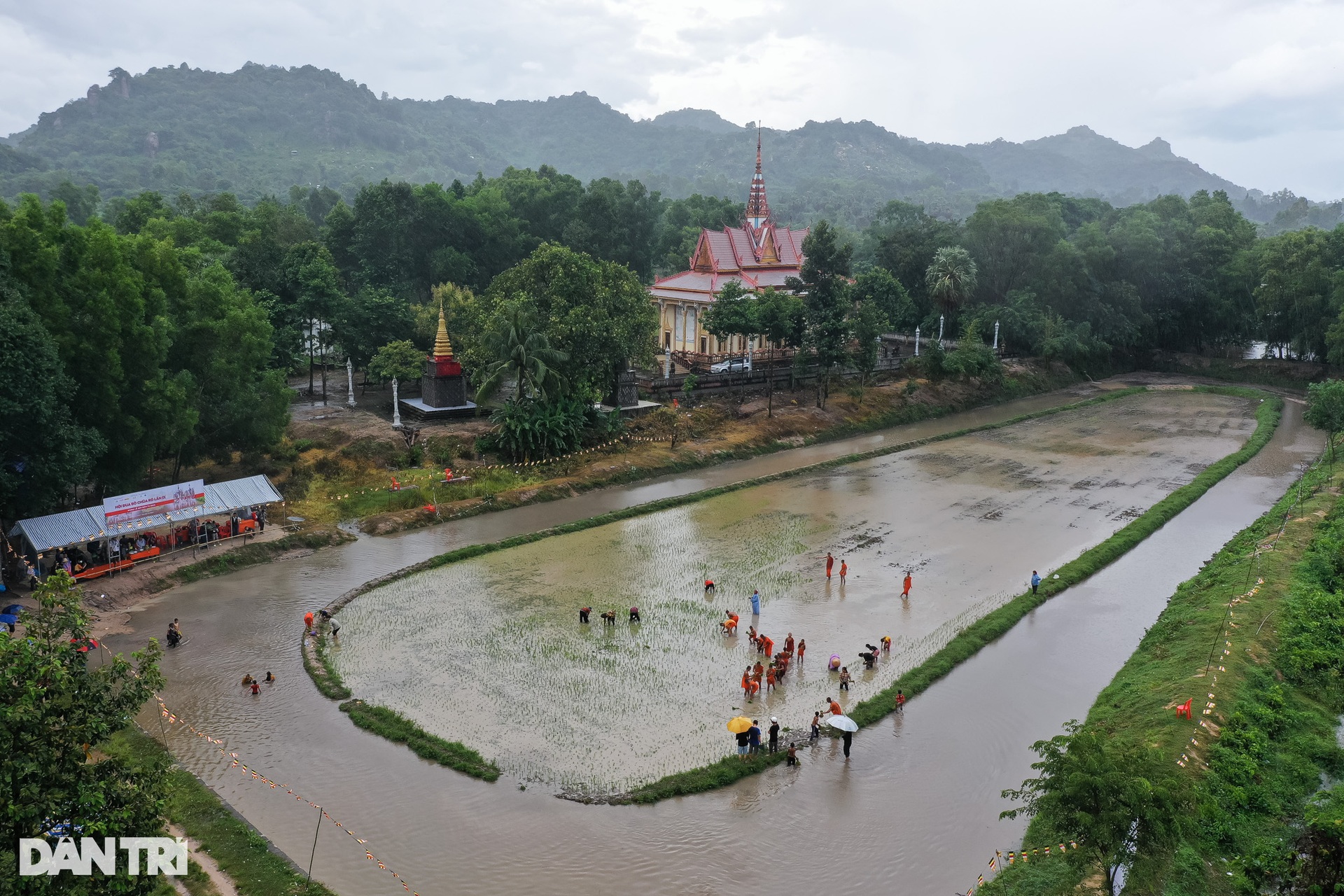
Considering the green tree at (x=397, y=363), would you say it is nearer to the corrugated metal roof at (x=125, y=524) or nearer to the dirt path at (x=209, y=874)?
the corrugated metal roof at (x=125, y=524)

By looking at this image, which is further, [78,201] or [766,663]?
[78,201]

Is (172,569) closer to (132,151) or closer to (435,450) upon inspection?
(435,450)

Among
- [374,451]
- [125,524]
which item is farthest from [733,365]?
[125,524]

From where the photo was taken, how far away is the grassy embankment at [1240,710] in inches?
594

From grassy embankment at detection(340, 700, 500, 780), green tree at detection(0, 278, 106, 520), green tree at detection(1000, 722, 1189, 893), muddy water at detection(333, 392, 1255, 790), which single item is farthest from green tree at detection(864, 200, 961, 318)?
green tree at detection(1000, 722, 1189, 893)

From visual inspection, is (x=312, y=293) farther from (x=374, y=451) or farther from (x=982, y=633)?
(x=982, y=633)

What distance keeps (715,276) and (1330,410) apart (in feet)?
102

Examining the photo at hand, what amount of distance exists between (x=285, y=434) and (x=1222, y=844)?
34.2 meters

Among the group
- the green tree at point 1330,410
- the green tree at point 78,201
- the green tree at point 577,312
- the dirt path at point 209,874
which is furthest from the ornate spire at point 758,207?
the green tree at point 78,201

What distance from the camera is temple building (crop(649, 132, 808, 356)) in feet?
188

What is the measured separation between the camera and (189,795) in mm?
17000

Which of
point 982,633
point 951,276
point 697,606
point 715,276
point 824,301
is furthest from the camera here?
point 951,276

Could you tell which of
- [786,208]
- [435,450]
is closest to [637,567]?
[435,450]

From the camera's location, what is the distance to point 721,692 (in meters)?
21.3
